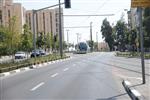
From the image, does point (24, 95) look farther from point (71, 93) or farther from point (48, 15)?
point (48, 15)

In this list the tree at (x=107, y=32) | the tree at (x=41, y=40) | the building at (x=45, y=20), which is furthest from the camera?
the tree at (x=107, y=32)

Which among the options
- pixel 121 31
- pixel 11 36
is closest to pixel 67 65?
pixel 11 36

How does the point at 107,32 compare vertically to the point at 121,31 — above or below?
above

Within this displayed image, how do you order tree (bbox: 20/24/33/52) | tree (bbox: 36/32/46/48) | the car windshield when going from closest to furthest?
1. the car windshield
2. tree (bbox: 20/24/33/52)
3. tree (bbox: 36/32/46/48)

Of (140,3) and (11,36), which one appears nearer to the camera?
(140,3)

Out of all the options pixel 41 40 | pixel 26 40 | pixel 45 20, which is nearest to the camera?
pixel 26 40

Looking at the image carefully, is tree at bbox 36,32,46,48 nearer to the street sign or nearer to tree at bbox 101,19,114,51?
tree at bbox 101,19,114,51

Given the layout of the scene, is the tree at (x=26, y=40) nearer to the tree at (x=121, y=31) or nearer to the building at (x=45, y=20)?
the tree at (x=121, y=31)

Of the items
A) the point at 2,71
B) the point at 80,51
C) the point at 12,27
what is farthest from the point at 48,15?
the point at 2,71

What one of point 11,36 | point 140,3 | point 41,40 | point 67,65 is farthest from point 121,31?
point 140,3

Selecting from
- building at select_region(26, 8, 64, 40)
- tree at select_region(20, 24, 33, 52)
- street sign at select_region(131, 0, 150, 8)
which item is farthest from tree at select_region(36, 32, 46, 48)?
street sign at select_region(131, 0, 150, 8)

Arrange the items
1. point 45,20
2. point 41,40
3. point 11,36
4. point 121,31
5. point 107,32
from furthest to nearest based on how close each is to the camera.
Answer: point 45,20 < point 107,32 < point 41,40 < point 121,31 < point 11,36

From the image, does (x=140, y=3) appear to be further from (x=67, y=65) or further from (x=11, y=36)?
(x=11, y=36)

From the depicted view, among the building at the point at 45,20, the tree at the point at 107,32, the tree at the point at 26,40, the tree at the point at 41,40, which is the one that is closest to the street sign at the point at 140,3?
the tree at the point at 26,40
